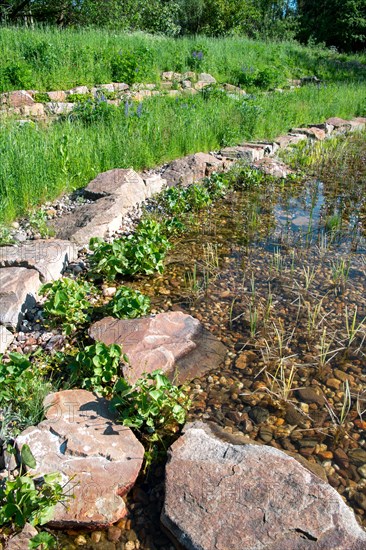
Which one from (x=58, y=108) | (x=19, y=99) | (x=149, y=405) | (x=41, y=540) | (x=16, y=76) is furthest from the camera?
(x=16, y=76)

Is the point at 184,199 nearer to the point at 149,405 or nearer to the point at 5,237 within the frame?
the point at 5,237

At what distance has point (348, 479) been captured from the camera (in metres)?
2.57

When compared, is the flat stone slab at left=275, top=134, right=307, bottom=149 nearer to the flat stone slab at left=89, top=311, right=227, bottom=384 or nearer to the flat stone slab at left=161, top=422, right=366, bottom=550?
the flat stone slab at left=89, top=311, right=227, bottom=384

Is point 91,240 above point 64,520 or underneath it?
above

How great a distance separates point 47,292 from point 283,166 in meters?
5.37

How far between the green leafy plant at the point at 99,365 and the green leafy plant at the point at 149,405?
5.3 inches

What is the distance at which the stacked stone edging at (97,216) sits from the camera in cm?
364

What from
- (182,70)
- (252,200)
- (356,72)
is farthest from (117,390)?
(356,72)

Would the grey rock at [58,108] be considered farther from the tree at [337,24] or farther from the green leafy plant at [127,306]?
the tree at [337,24]

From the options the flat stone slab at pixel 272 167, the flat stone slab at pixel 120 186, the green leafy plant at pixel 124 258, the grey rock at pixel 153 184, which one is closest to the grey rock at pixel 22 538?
the green leafy plant at pixel 124 258

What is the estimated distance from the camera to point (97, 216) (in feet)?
16.6

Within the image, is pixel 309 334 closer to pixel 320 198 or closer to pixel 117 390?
pixel 117 390

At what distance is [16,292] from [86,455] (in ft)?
5.11

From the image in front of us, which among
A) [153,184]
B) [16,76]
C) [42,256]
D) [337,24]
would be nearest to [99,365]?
[42,256]
